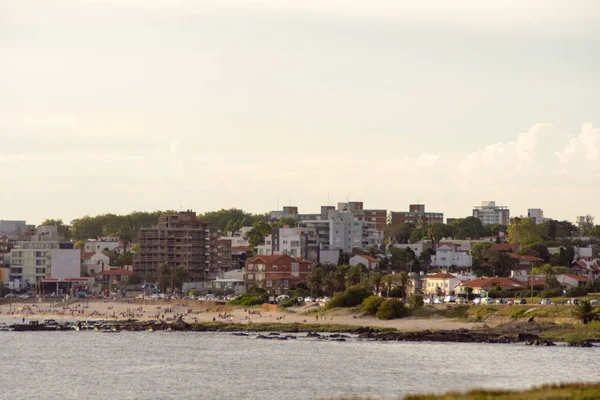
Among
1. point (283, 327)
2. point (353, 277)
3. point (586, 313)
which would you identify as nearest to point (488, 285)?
point (353, 277)

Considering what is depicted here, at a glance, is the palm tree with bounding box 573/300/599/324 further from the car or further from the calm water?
the car

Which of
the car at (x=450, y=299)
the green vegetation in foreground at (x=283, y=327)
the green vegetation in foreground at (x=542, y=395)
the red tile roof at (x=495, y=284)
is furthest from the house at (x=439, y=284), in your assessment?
the green vegetation in foreground at (x=542, y=395)

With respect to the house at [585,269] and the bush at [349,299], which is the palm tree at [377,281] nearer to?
the bush at [349,299]

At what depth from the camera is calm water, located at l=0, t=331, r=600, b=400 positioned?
8238cm

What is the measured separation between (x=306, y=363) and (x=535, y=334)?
3134cm

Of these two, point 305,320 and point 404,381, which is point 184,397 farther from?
point 305,320

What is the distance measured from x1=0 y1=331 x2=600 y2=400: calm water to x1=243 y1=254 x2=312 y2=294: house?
62276mm

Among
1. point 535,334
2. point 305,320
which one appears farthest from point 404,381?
point 305,320

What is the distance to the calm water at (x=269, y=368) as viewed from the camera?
82.4 metres

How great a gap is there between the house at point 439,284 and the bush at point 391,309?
28.1 m

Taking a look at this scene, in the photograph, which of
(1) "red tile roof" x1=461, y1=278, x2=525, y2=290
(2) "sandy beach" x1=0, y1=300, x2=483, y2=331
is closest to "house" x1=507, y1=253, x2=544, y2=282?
(1) "red tile roof" x1=461, y1=278, x2=525, y2=290

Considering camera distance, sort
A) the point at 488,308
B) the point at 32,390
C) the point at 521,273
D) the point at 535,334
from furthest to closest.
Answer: the point at 521,273, the point at 488,308, the point at 535,334, the point at 32,390

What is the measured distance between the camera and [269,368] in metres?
96.7

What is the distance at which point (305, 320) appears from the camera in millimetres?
146500
